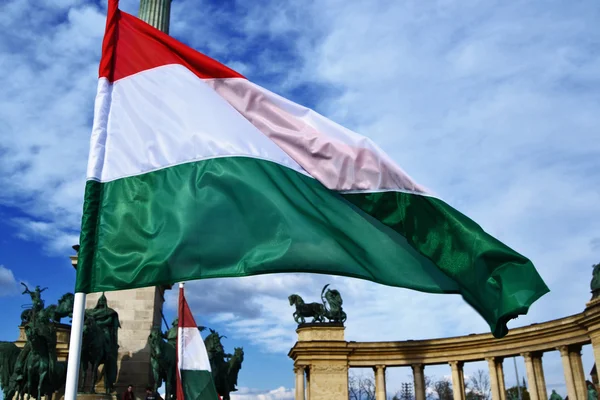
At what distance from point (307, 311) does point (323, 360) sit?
4.67m

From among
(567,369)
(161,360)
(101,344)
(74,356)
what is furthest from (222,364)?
(567,369)

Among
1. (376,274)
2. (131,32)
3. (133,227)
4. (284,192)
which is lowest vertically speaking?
(376,274)

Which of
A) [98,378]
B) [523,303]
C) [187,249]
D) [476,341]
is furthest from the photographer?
[476,341]

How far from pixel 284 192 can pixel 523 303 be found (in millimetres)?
2702

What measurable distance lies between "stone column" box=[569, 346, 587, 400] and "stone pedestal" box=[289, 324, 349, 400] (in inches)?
699

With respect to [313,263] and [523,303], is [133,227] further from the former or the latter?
[523,303]

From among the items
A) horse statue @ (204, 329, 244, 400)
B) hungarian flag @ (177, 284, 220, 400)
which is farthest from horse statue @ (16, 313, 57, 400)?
horse statue @ (204, 329, 244, 400)

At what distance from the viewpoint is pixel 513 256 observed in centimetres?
575

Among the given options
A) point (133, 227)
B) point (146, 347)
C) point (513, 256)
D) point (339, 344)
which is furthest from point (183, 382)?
point (339, 344)

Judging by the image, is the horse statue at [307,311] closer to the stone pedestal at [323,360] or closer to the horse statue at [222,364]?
the stone pedestal at [323,360]

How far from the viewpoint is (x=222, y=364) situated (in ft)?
80.9

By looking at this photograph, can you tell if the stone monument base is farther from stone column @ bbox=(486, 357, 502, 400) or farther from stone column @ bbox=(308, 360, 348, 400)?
stone column @ bbox=(486, 357, 502, 400)

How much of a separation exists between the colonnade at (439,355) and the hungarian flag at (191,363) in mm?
35155

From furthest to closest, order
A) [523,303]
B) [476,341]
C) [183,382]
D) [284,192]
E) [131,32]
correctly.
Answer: [476,341] < [183,382] < [131,32] < [284,192] < [523,303]
